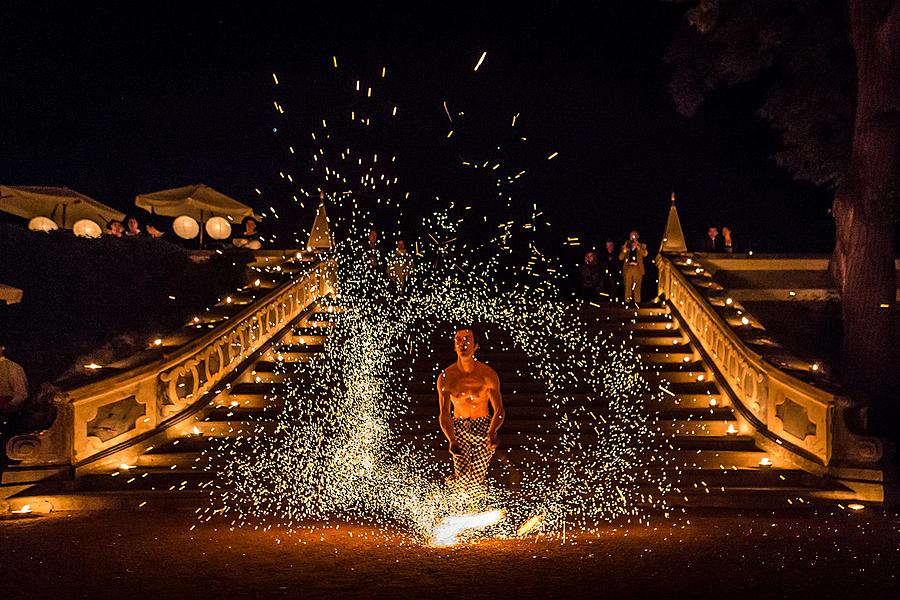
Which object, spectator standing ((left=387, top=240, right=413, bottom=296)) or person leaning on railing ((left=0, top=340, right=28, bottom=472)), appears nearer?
person leaning on railing ((left=0, top=340, right=28, bottom=472))

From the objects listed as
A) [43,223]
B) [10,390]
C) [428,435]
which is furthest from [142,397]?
[43,223]

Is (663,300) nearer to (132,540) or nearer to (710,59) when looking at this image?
(710,59)

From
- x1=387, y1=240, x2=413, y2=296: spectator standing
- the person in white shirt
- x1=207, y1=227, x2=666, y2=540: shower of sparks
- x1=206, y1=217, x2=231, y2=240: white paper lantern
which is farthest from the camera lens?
x1=206, y1=217, x2=231, y2=240: white paper lantern

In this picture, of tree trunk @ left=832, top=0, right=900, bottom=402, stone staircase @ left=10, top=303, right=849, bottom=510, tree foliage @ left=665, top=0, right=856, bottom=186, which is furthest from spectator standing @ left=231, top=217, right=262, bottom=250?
tree trunk @ left=832, top=0, right=900, bottom=402

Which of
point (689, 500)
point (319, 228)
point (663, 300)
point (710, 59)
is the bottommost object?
point (689, 500)

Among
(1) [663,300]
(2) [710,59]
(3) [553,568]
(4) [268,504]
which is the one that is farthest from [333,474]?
(2) [710,59]

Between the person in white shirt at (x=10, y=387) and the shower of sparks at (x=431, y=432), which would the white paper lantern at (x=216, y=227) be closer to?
the shower of sparks at (x=431, y=432)

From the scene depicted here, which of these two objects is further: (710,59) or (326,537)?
(710,59)

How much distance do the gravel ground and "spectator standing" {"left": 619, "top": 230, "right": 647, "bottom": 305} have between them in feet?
38.0

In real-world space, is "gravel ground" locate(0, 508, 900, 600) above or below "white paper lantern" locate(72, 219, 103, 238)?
below

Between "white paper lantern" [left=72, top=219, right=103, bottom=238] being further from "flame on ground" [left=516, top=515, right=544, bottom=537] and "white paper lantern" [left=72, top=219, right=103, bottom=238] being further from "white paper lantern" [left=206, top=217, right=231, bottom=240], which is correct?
"flame on ground" [left=516, top=515, right=544, bottom=537]

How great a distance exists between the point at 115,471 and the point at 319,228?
1142cm

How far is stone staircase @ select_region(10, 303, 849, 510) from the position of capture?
36.4ft

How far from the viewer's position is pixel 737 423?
1362 centimetres
